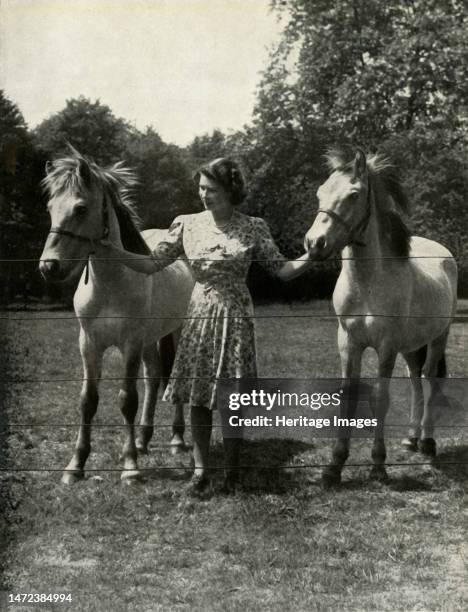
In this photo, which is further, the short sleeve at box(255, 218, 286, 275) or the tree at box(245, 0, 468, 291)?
the tree at box(245, 0, 468, 291)

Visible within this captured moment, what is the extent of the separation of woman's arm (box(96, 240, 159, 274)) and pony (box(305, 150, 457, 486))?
35.1 inches

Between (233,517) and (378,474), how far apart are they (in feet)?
2.50

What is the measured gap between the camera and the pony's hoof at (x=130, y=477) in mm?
3162

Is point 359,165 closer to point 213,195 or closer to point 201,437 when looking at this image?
point 213,195

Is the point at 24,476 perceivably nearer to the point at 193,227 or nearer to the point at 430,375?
the point at 193,227

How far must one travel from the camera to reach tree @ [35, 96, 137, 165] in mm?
3109

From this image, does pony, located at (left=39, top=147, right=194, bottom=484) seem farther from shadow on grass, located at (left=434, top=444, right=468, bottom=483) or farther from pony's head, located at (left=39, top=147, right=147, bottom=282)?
shadow on grass, located at (left=434, top=444, right=468, bottom=483)

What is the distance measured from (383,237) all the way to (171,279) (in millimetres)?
1153

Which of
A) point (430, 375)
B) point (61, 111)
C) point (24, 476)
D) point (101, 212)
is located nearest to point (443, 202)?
point (430, 375)

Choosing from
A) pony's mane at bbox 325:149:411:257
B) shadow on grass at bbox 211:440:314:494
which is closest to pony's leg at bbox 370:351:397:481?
shadow on grass at bbox 211:440:314:494

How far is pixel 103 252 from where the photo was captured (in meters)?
3.08

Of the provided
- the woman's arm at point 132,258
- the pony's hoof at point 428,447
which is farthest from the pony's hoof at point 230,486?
the woman's arm at point 132,258

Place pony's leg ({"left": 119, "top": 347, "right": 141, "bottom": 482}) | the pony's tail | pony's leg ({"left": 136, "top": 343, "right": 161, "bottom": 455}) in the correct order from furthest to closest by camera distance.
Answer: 1. the pony's tail
2. pony's leg ({"left": 136, "top": 343, "right": 161, "bottom": 455})
3. pony's leg ({"left": 119, "top": 347, "right": 141, "bottom": 482})

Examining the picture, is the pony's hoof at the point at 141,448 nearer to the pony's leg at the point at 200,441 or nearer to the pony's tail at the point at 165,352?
the pony's leg at the point at 200,441
